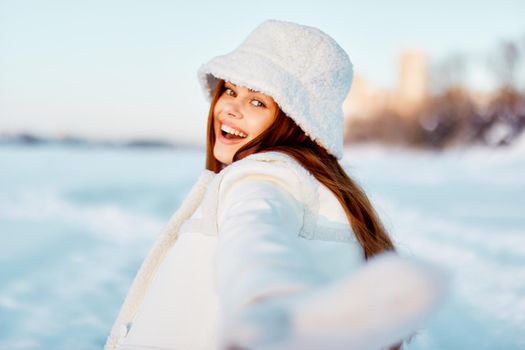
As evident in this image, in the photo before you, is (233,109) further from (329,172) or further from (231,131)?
(329,172)

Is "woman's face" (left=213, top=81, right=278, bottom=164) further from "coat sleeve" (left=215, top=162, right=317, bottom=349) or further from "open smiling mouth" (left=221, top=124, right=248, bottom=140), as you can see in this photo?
"coat sleeve" (left=215, top=162, right=317, bottom=349)

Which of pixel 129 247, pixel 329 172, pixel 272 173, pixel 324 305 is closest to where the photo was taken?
pixel 324 305

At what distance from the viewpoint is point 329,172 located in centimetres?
144

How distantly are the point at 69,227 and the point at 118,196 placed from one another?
2.38 meters

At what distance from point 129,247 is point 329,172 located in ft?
11.0

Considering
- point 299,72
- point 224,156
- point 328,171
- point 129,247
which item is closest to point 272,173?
point 328,171

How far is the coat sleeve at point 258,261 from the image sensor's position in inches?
26.0

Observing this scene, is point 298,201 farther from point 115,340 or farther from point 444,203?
point 444,203

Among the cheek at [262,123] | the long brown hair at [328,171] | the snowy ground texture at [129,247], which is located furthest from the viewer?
the snowy ground texture at [129,247]

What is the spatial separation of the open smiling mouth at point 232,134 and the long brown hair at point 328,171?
0.06 metres

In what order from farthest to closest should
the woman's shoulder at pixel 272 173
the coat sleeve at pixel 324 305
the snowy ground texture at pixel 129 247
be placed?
the snowy ground texture at pixel 129 247 < the woman's shoulder at pixel 272 173 < the coat sleeve at pixel 324 305

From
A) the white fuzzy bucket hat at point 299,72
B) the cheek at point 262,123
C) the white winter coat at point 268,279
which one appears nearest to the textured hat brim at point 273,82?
the white fuzzy bucket hat at point 299,72

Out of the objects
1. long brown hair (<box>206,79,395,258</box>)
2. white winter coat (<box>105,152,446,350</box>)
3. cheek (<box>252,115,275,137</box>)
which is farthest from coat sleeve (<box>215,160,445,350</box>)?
cheek (<box>252,115,275,137</box>)

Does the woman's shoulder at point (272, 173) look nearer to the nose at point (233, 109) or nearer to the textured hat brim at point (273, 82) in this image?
the textured hat brim at point (273, 82)
